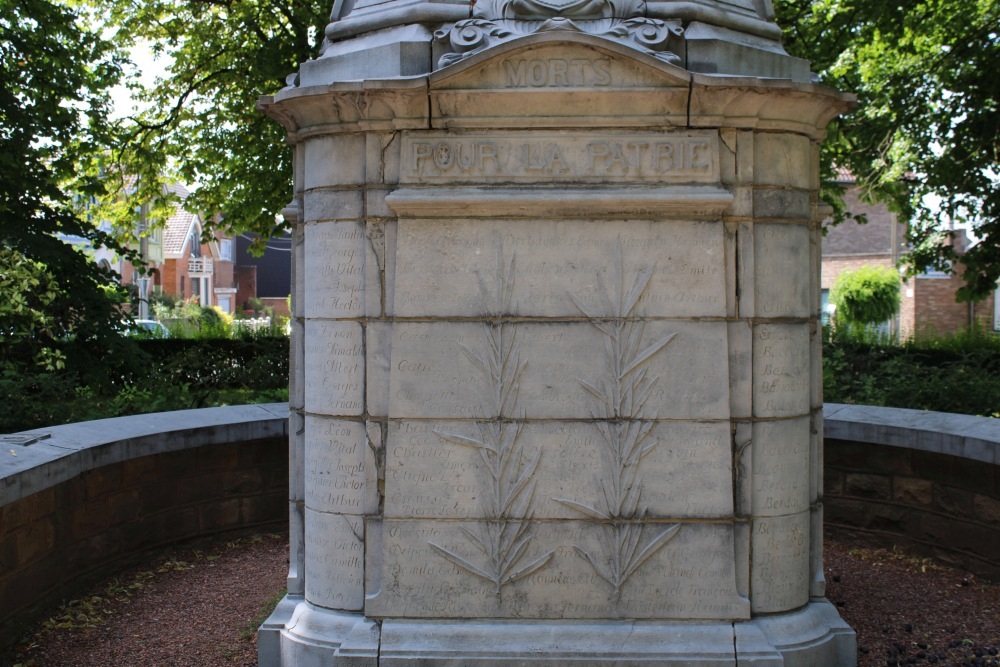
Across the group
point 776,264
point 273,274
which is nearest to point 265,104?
point 776,264

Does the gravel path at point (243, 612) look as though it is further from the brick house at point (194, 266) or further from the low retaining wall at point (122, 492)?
the brick house at point (194, 266)

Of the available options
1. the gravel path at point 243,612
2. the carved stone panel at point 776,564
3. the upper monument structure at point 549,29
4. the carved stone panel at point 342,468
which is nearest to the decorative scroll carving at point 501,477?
the carved stone panel at point 342,468

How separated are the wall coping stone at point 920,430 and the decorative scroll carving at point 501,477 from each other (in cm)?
289

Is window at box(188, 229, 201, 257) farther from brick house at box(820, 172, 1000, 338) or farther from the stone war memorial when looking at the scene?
the stone war memorial

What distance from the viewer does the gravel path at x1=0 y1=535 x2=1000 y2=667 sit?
15.0 ft

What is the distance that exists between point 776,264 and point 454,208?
137 cm

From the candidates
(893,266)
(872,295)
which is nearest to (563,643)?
(872,295)

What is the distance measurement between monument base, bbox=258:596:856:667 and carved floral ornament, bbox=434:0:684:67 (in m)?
2.34

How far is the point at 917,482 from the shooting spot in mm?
6121

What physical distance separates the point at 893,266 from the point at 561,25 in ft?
103

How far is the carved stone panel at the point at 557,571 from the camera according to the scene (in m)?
4.12

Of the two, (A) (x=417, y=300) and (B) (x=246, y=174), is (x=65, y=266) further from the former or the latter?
(A) (x=417, y=300)

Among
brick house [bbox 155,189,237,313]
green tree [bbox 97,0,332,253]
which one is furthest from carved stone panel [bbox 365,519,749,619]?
brick house [bbox 155,189,237,313]

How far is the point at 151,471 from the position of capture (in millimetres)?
5934
